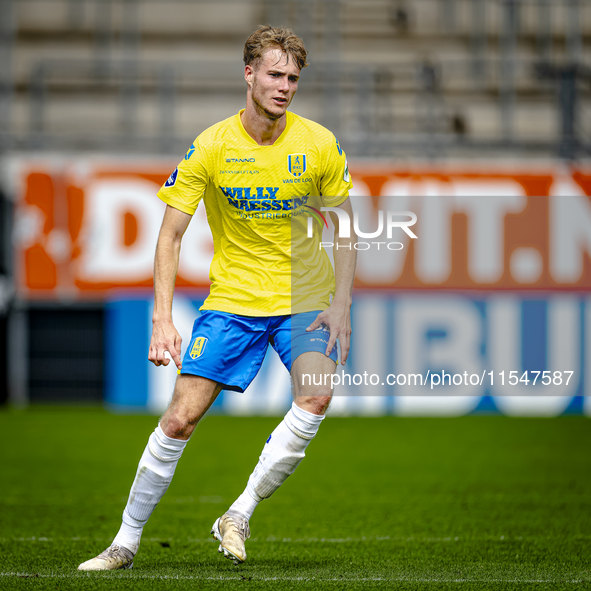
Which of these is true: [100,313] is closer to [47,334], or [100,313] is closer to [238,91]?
[47,334]

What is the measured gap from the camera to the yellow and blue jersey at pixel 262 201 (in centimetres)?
338

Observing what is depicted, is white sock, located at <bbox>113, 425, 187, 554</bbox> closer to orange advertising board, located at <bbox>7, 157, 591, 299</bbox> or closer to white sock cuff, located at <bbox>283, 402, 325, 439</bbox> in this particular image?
white sock cuff, located at <bbox>283, 402, 325, 439</bbox>

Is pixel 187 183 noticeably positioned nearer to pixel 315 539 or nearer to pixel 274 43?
pixel 274 43

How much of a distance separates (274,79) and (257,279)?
2.35 ft

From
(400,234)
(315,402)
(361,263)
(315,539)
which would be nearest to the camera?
(315,402)

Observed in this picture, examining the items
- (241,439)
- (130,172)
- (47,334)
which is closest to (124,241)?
(130,172)

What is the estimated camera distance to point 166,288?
3.31m

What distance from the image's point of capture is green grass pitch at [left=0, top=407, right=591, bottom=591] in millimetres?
3422

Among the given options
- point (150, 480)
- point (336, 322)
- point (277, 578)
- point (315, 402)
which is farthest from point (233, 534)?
point (336, 322)

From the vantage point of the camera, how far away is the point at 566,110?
11.1m

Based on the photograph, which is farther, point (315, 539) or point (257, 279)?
point (315, 539)

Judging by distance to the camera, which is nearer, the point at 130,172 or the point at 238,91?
the point at 130,172

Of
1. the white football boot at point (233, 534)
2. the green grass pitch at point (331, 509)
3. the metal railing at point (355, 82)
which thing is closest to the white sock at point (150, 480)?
the green grass pitch at point (331, 509)

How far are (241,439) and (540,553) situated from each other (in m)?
4.65
